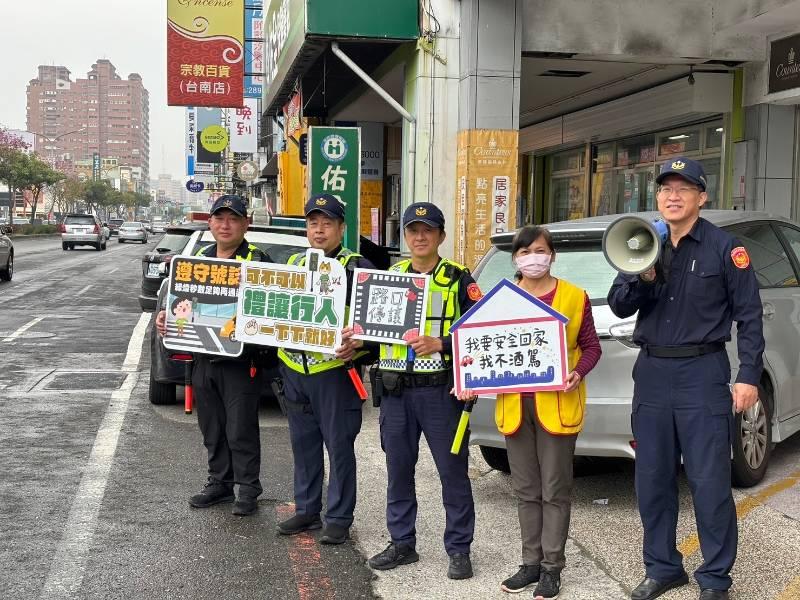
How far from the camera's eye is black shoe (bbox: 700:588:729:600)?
402 centimetres

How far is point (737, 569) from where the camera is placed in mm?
4574

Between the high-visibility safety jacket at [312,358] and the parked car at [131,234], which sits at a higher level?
the high-visibility safety jacket at [312,358]

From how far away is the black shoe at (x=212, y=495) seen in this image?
222 inches

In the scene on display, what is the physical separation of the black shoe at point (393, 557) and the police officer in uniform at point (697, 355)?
1.16m

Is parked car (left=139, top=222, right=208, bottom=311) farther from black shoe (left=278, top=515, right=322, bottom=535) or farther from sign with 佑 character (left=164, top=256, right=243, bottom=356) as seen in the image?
black shoe (left=278, top=515, right=322, bottom=535)

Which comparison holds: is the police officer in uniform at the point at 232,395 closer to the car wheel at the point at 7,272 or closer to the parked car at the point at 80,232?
the car wheel at the point at 7,272

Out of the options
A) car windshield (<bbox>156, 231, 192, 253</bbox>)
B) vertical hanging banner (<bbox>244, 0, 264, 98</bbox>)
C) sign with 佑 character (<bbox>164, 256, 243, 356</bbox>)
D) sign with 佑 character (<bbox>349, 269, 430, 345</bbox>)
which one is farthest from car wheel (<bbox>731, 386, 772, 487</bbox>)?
vertical hanging banner (<bbox>244, 0, 264, 98</bbox>)

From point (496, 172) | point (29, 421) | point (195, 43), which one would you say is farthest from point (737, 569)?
point (195, 43)

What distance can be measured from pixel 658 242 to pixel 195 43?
61.0 ft

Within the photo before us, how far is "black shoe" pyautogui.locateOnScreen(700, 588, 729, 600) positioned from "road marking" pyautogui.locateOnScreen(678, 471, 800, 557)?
76 cm

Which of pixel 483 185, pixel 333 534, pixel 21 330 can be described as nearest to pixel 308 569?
pixel 333 534

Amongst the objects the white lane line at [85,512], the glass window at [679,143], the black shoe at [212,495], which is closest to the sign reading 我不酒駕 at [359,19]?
the glass window at [679,143]

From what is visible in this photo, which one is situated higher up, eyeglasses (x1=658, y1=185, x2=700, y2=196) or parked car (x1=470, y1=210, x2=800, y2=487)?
eyeglasses (x1=658, y1=185, x2=700, y2=196)

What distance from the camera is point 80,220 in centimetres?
4525
